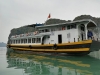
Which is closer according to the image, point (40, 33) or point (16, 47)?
point (40, 33)

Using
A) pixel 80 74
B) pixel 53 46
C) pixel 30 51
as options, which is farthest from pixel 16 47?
pixel 80 74

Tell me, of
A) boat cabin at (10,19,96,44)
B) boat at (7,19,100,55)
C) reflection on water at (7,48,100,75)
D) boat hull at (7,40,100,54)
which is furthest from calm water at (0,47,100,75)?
boat cabin at (10,19,96,44)

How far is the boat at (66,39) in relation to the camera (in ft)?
45.1

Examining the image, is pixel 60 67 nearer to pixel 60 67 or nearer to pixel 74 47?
pixel 60 67

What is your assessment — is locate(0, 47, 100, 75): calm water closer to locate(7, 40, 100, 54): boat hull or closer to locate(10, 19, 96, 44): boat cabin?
locate(7, 40, 100, 54): boat hull

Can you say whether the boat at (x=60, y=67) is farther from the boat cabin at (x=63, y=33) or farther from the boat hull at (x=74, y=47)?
the boat cabin at (x=63, y=33)

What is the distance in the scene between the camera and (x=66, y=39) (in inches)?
642

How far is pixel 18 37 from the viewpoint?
936 inches

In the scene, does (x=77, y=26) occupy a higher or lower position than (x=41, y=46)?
higher

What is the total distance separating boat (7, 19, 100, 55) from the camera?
45.1 ft

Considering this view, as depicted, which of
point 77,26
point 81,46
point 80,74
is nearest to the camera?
point 80,74

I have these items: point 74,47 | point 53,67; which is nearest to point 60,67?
point 53,67

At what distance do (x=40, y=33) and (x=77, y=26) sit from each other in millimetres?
5740

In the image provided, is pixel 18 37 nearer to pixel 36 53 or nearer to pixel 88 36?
pixel 36 53
